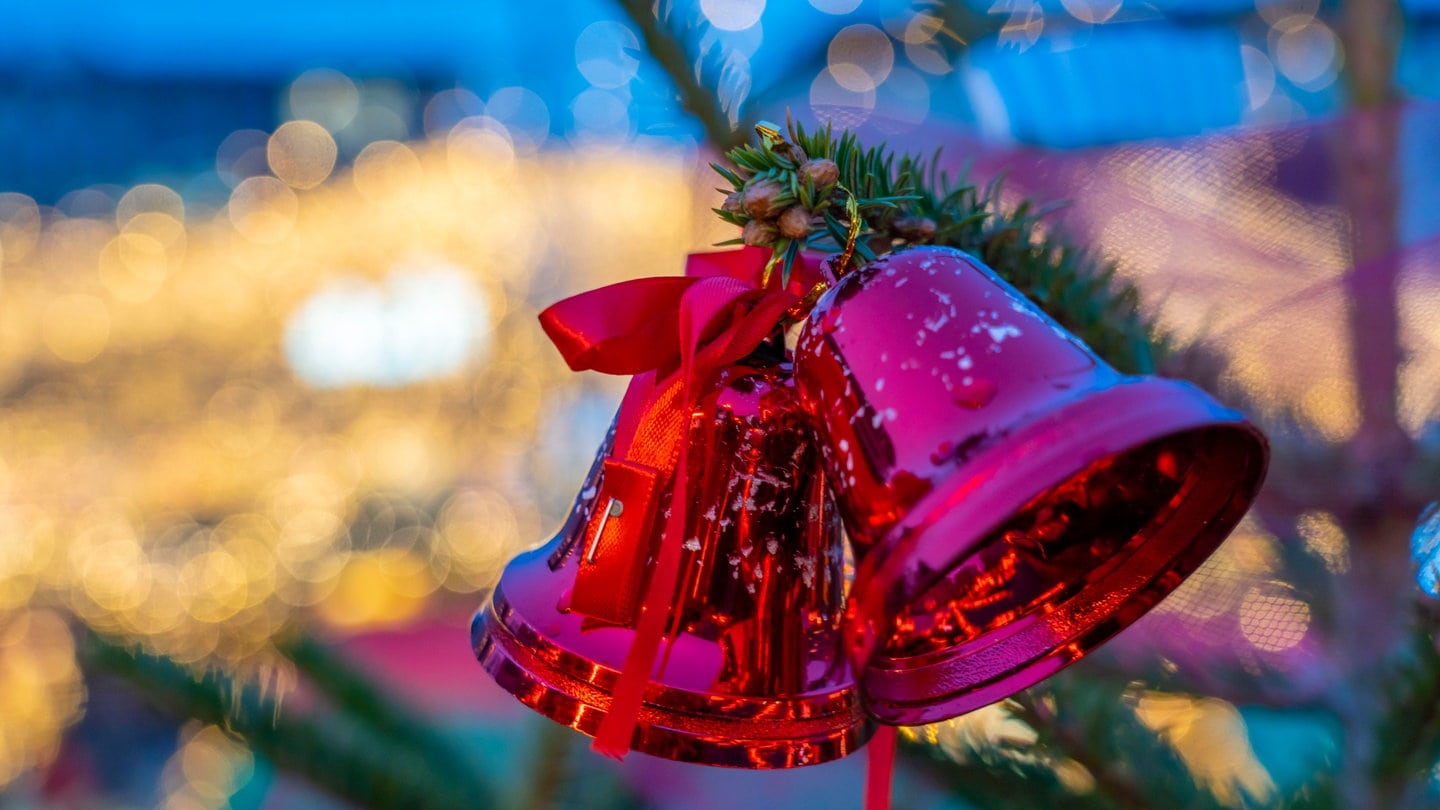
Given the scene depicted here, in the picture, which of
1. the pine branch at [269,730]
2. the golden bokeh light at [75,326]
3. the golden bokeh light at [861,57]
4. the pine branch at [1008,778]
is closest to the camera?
the pine branch at [1008,778]

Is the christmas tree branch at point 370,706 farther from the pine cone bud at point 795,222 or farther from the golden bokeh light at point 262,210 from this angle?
the golden bokeh light at point 262,210

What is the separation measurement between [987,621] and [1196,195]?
302mm

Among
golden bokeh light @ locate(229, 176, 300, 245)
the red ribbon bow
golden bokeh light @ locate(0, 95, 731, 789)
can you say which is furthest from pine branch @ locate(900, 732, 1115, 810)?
golden bokeh light @ locate(229, 176, 300, 245)

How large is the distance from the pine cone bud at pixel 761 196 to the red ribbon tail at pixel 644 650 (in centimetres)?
13

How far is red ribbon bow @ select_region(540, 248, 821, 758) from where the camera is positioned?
0.40 metres

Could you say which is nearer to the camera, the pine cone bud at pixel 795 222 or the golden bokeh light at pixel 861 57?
the pine cone bud at pixel 795 222

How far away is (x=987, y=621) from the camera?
1.57ft

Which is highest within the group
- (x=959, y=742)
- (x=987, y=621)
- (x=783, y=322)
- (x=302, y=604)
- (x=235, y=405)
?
(x=783, y=322)

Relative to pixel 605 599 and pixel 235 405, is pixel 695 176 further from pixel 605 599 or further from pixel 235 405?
pixel 235 405

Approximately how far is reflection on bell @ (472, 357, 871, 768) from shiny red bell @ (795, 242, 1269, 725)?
4 cm

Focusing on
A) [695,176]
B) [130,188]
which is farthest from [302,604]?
[695,176]

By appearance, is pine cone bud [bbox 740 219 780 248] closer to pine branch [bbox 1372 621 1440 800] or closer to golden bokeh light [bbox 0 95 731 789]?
pine branch [bbox 1372 621 1440 800]

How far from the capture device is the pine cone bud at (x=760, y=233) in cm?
42

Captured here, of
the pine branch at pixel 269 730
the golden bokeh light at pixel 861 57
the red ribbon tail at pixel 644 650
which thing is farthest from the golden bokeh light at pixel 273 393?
the red ribbon tail at pixel 644 650
